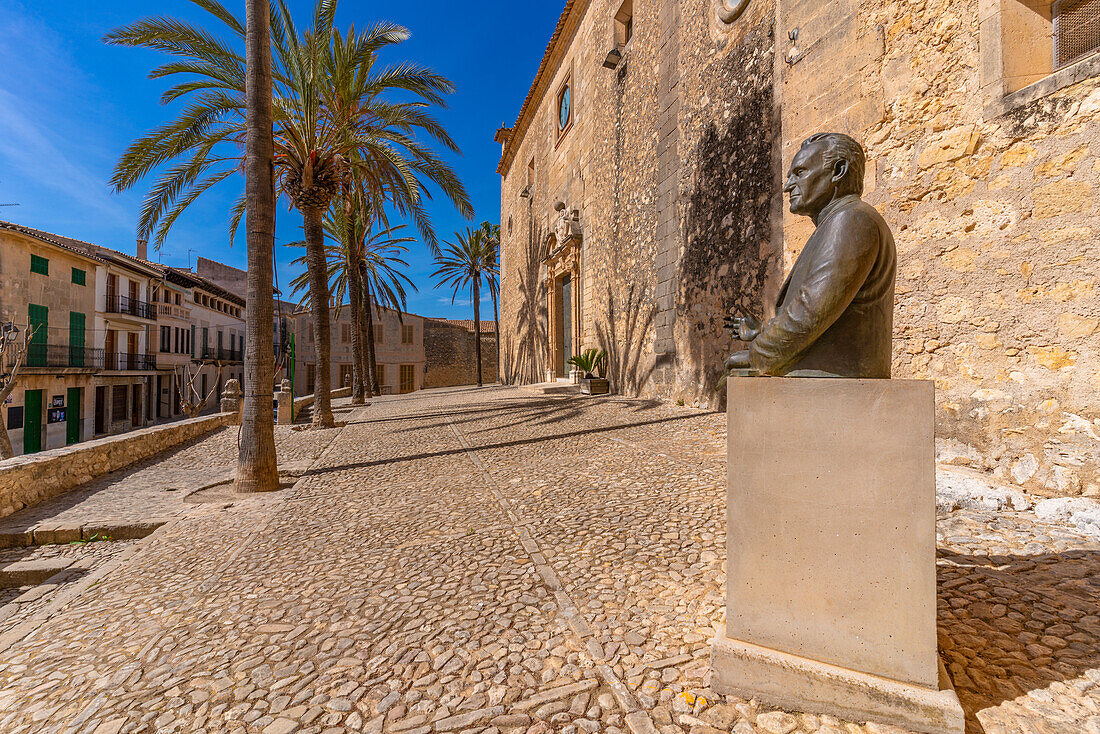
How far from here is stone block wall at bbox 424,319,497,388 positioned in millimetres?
35125

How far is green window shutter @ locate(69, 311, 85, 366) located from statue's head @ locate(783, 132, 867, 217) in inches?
1037

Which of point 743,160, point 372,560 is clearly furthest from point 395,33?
point 372,560

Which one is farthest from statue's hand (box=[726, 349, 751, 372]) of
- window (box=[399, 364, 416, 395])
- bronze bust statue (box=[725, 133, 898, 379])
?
window (box=[399, 364, 416, 395])

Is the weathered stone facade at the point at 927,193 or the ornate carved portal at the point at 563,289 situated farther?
the ornate carved portal at the point at 563,289

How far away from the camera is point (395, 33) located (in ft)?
29.2

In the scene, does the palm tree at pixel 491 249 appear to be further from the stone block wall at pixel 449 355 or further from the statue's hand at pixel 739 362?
the statue's hand at pixel 739 362

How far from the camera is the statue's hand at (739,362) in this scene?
1.81 metres

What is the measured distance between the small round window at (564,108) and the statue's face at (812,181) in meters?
16.0

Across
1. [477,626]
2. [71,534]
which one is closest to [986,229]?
[477,626]

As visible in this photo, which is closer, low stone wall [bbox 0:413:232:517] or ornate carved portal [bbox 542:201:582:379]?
low stone wall [bbox 0:413:232:517]

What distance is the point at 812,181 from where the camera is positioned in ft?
Answer: 5.80

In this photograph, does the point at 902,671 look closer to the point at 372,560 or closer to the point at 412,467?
the point at 372,560

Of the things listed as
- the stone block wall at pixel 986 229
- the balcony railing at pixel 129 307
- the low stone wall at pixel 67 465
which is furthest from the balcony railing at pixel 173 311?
the stone block wall at pixel 986 229

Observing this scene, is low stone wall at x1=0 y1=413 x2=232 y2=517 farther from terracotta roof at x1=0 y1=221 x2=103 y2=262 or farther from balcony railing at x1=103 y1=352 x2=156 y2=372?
balcony railing at x1=103 y1=352 x2=156 y2=372
